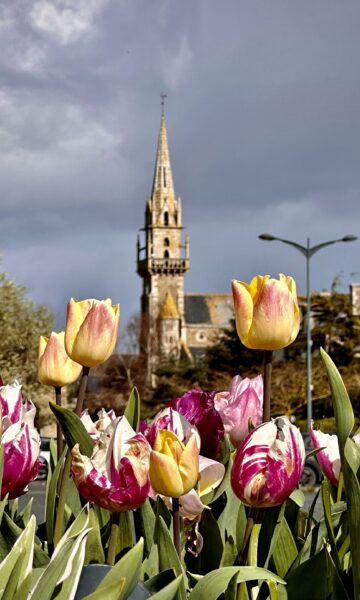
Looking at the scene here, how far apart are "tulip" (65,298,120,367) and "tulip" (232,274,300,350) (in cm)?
25

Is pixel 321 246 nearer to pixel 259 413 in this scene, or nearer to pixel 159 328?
pixel 259 413

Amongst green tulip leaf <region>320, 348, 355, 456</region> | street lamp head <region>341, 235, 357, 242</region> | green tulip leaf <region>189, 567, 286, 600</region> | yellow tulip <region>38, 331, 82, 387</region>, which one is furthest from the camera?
street lamp head <region>341, 235, 357, 242</region>

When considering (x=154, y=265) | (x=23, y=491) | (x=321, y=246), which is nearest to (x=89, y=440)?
(x=23, y=491)

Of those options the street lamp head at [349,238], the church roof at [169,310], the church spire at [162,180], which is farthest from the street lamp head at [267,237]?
the church spire at [162,180]

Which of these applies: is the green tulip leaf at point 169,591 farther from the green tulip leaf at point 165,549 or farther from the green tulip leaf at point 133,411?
the green tulip leaf at point 133,411

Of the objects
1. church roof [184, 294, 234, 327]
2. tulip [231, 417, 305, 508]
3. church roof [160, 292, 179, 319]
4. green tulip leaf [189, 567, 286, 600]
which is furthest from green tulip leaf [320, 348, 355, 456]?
church roof [184, 294, 234, 327]

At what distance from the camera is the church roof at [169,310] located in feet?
342

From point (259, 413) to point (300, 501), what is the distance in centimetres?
20

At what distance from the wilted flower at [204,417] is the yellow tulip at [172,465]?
31 cm

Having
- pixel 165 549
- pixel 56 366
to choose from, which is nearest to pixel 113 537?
pixel 165 549

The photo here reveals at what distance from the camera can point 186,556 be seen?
6.47 feet

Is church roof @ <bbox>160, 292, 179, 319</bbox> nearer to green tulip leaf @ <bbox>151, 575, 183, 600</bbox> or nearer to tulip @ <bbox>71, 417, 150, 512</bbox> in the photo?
tulip @ <bbox>71, 417, 150, 512</bbox>

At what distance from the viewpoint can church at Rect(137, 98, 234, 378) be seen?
4466 inches

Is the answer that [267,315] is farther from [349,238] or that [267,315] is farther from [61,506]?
[349,238]
